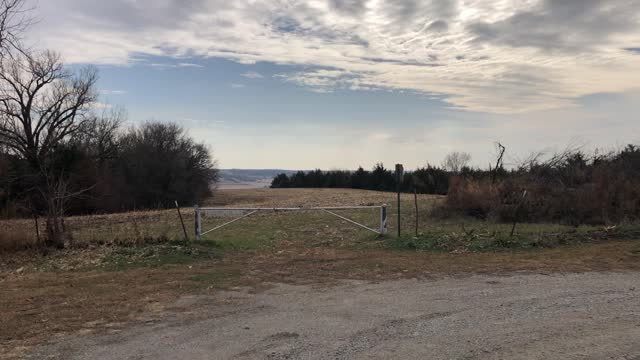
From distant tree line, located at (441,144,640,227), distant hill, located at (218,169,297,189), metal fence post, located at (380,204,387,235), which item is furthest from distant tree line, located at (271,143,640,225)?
distant hill, located at (218,169,297,189)

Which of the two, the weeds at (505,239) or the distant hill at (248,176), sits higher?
the distant hill at (248,176)

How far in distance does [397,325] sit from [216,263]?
6190 millimetres

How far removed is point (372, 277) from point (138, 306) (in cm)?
435

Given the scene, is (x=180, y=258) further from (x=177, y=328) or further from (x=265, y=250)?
(x=177, y=328)

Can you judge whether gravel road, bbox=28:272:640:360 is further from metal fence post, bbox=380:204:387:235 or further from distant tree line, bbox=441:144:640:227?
distant tree line, bbox=441:144:640:227

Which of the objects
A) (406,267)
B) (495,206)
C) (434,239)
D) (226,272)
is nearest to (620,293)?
(406,267)

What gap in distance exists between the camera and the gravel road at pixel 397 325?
5.40 m

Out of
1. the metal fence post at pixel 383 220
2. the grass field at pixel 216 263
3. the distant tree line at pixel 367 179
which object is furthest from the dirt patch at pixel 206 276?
the distant tree line at pixel 367 179

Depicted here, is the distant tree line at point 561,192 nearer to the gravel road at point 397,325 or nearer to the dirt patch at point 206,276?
the dirt patch at point 206,276

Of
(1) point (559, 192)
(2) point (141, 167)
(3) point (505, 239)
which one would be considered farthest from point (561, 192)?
(2) point (141, 167)

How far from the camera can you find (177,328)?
6.46m

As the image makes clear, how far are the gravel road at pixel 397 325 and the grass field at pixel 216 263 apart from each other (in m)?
0.85

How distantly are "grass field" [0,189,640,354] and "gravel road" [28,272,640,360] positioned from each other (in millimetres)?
845

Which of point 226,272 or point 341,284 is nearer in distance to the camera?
point 341,284
